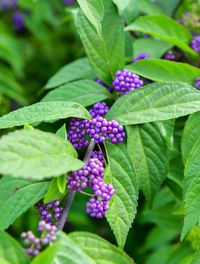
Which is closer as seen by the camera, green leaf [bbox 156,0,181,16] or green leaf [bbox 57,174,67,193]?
green leaf [bbox 57,174,67,193]

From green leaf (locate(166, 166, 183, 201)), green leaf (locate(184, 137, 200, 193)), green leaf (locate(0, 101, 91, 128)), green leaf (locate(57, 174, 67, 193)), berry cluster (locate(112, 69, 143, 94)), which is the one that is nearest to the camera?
green leaf (locate(57, 174, 67, 193))

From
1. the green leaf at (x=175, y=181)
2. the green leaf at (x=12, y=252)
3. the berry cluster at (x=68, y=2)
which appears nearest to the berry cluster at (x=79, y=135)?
the green leaf at (x=12, y=252)

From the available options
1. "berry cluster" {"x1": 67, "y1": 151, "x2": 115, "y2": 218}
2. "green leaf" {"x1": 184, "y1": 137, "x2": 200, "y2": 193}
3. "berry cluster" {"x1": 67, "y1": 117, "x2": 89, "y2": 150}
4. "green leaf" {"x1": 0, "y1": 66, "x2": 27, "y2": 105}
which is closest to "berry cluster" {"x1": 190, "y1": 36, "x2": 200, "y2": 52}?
"green leaf" {"x1": 184, "y1": 137, "x2": 200, "y2": 193}

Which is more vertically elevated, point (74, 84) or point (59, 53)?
point (74, 84)

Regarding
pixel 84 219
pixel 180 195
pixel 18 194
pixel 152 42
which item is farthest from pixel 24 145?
pixel 84 219

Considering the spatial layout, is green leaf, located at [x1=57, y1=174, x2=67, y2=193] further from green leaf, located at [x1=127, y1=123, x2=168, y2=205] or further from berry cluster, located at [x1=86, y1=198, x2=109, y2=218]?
green leaf, located at [x1=127, y1=123, x2=168, y2=205]

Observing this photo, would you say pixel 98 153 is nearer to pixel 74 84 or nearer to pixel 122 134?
pixel 122 134

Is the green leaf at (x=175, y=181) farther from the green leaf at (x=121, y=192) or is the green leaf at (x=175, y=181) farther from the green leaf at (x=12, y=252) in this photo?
the green leaf at (x=12, y=252)
